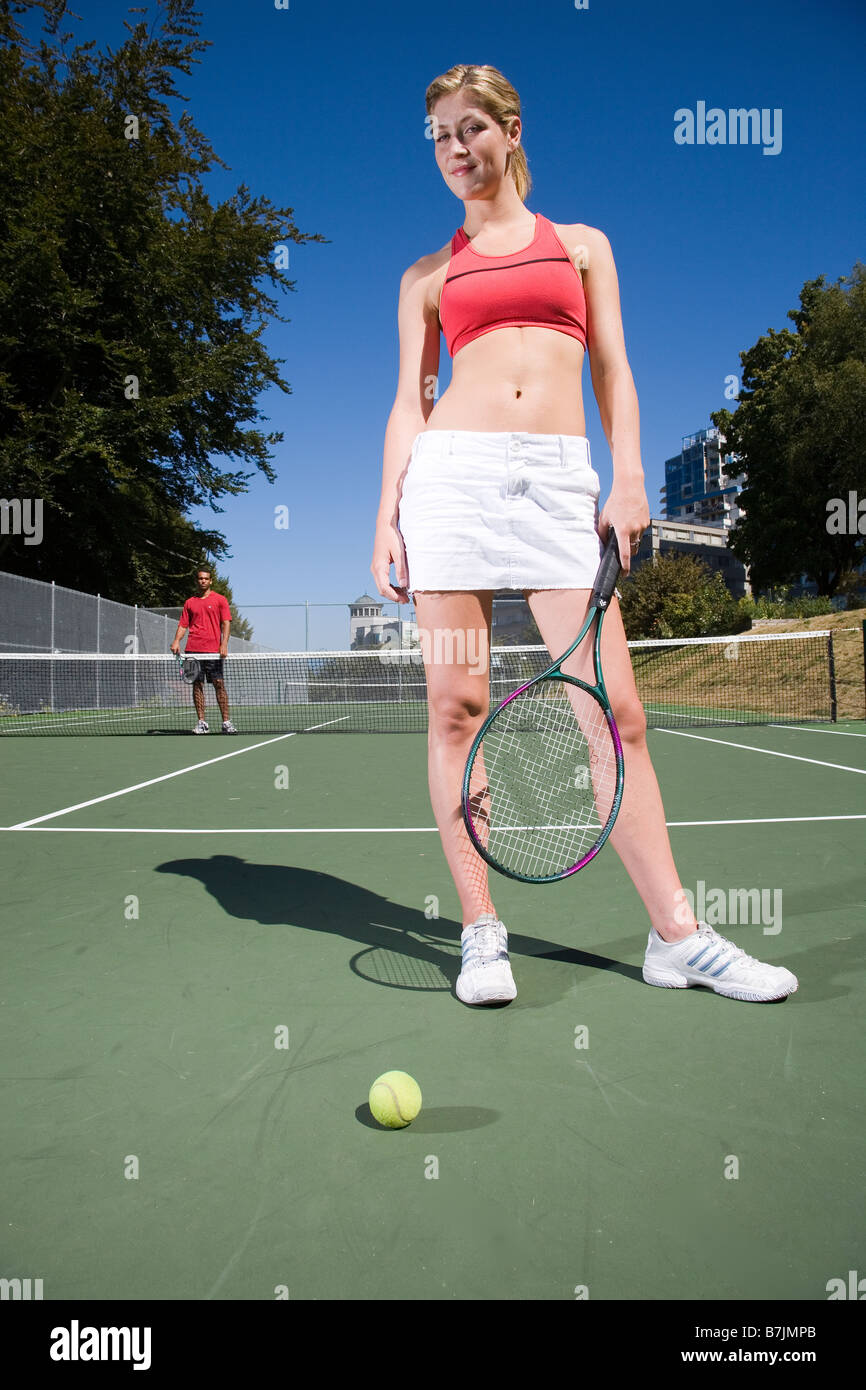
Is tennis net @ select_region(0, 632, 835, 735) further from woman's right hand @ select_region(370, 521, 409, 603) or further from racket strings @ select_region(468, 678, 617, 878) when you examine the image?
woman's right hand @ select_region(370, 521, 409, 603)

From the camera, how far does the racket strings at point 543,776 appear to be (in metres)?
2.54

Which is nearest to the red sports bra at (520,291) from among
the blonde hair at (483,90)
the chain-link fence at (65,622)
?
the blonde hair at (483,90)

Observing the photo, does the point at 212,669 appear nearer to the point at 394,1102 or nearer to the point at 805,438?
the point at 394,1102

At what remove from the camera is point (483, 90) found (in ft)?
8.16

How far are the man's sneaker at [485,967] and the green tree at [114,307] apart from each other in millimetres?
19430

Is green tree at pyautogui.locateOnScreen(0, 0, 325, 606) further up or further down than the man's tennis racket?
further up

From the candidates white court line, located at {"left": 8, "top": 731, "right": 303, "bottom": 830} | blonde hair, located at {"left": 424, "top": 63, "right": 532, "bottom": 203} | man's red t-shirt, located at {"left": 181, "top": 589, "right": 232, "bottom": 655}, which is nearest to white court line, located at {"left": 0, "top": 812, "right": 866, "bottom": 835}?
white court line, located at {"left": 8, "top": 731, "right": 303, "bottom": 830}

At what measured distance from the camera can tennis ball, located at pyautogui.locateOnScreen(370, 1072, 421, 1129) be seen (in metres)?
1.71

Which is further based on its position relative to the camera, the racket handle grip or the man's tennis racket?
the man's tennis racket

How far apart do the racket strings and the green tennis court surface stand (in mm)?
260

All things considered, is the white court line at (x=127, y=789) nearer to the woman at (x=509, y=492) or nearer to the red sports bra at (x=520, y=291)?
the woman at (x=509, y=492)

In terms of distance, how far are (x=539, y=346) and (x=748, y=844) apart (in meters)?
2.65

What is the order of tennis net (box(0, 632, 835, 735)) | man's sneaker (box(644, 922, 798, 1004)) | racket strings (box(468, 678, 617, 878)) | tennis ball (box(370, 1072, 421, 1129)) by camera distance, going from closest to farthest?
tennis ball (box(370, 1072, 421, 1129))
man's sneaker (box(644, 922, 798, 1004))
racket strings (box(468, 678, 617, 878))
tennis net (box(0, 632, 835, 735))

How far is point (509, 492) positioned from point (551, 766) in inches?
49.0
